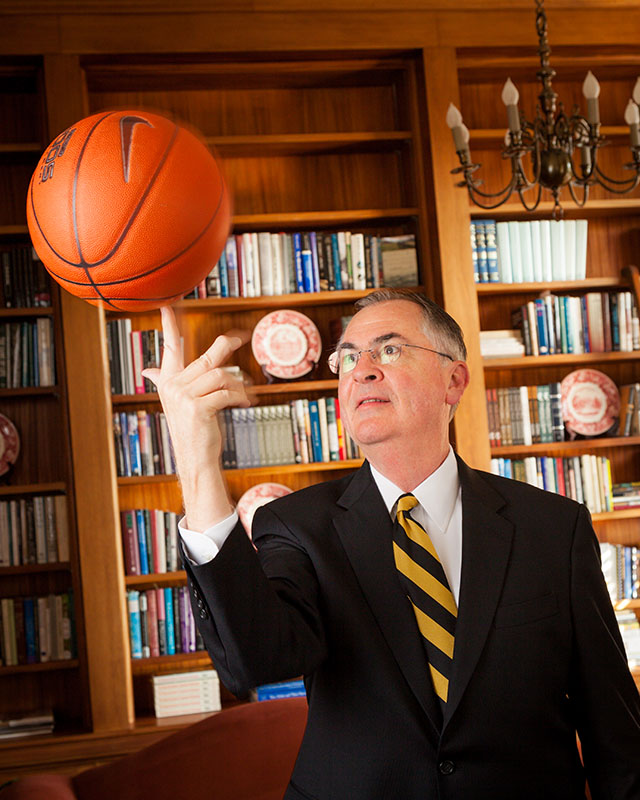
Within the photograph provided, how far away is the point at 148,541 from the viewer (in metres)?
3.42

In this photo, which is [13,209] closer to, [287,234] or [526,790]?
[287,234]

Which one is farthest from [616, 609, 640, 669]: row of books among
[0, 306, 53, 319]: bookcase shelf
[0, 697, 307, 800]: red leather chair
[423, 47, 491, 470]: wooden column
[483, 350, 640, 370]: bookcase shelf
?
[0, 306, 53, 319]: bookcase shelf

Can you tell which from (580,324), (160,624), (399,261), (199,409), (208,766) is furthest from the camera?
(580,324)

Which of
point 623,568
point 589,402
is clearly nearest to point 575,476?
point 589,402

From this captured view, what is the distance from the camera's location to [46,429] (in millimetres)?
3549

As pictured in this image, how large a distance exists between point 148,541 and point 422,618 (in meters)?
2.28

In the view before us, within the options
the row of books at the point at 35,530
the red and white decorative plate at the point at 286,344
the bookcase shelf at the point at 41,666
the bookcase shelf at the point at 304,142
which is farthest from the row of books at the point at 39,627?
the bookcase shelf at the point at 304,142

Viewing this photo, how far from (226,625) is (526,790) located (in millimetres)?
558

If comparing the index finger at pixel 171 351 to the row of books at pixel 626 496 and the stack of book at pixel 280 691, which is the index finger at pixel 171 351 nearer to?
the stack of book at pixel 280 691

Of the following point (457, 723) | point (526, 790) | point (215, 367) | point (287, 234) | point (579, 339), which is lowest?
point (526, 790)

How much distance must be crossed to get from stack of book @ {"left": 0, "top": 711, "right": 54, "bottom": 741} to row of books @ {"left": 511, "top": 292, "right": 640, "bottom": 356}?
2.48 m

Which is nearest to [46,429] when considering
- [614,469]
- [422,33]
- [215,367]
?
[422,33]

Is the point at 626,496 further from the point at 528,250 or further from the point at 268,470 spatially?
the point at 268,470

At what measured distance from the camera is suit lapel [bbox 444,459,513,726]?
4.15ft
